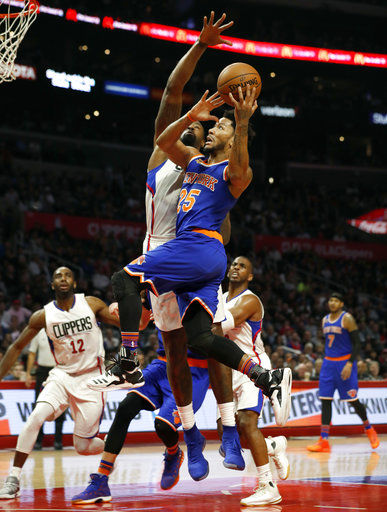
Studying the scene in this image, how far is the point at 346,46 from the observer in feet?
95.9

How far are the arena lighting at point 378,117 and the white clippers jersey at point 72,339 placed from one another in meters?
25.4

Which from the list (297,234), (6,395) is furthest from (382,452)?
(297,234)

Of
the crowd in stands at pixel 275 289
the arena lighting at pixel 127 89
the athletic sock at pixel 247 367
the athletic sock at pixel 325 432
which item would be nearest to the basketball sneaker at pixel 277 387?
the athletic sock at pixel 247 367

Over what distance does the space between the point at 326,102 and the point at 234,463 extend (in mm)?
26918

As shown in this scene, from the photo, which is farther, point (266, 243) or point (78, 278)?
point (266, 243)

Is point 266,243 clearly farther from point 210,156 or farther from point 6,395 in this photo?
point 210,156

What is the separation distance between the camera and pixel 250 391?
682cm

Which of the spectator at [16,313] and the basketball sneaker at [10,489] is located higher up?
the spectator at [16,313]

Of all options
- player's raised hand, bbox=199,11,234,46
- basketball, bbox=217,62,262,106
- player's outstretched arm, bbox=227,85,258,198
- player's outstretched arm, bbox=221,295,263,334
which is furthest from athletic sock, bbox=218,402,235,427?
player's raised hand, bbox=199,11,234,46

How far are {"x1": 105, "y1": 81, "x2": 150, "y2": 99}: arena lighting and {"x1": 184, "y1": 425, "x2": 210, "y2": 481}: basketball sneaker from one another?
2232cm

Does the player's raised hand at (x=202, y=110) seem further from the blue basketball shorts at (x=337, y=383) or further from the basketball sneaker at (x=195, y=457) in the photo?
the blue basketball shorts at (x=337, y=383)

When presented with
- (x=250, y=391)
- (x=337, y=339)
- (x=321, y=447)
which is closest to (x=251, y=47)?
(x=337, y=339)

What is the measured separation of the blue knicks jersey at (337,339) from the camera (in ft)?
37.8

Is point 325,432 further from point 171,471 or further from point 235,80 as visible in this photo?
point 235,80
